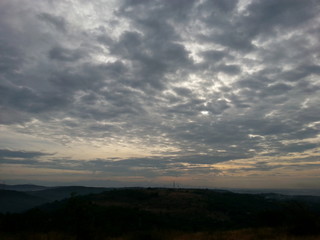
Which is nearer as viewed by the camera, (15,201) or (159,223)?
(159,223)

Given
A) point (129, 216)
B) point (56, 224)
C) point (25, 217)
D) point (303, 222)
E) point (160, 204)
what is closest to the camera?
point (303, 222)

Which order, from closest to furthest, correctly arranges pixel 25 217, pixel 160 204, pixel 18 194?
pixel 25 217, pixel 160 204, pixel 18 194

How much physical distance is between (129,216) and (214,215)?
75.5 ft

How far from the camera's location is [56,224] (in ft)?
118

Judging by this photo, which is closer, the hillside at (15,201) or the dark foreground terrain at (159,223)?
the dark foreground terrain at (159,223)

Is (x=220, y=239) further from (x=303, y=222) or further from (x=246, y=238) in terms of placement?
(x=303, y=222)

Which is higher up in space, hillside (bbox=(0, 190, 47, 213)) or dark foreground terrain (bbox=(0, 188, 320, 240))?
dark foreground terrain (bbox=(0, 188, 320, 240))

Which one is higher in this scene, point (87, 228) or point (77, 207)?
point (77, 207)

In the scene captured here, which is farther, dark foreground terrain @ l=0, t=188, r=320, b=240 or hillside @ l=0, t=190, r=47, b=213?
hillside @ l=0, t=190, r=47, b=213

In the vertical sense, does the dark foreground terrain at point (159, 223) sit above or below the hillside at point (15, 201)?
above

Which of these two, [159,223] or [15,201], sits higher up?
[159,223]

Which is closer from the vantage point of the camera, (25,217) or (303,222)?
(303,222)

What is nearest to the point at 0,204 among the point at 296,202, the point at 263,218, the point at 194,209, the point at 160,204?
the point at 160,204

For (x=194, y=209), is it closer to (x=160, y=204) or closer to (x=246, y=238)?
(x=160, y=204)
